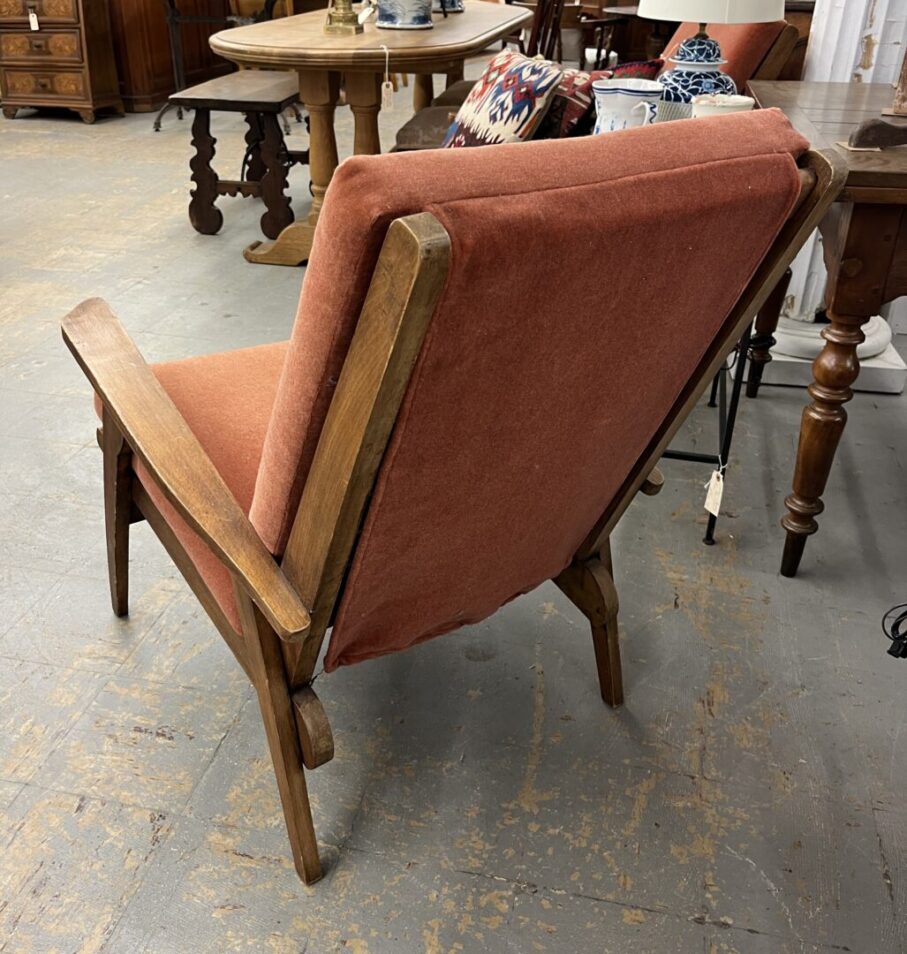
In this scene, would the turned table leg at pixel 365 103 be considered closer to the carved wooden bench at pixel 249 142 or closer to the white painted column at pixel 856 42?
the carved wooden bench at pixel 249 142

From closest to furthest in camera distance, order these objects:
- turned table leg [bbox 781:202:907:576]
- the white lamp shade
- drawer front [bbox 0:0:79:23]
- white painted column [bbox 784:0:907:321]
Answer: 1. turned table leg [bbox 781:202:907:576]
2. the white lamp shade
3. white painted column [bbox 784:0:907:321]
4. drawer front [bbox 0:0:79:23]

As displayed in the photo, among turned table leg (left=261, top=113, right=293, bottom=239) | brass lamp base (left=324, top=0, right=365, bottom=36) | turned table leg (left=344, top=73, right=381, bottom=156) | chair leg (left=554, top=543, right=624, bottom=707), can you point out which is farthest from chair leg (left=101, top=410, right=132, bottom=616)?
brass lamp base (left=324, top=0, right=365, bottom=36)

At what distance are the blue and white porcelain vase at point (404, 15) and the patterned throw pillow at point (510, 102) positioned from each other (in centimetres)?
124

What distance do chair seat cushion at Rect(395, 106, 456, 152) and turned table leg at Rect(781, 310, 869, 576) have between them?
161 cm

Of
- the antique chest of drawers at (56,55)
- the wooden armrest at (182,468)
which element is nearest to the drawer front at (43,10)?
the antique chest of drawers at (56,55)

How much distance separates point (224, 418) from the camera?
133 centimetres

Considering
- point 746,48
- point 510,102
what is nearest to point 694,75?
point 510,102

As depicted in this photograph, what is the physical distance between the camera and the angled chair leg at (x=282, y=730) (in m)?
1.08

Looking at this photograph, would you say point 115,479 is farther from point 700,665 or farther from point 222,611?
point 700,665

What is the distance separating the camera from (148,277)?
3264 mm

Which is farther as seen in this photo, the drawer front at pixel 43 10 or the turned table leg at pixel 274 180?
the drawer front at pixel 43 10

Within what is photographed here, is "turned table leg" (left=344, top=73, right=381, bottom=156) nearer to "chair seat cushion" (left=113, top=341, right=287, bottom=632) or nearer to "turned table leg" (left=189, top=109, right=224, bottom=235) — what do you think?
"turned table leg" (left=189, top=109, right=224, bottom=235)

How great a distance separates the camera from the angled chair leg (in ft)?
3.54

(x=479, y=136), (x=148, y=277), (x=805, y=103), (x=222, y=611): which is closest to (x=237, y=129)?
(x=148, y=277)
